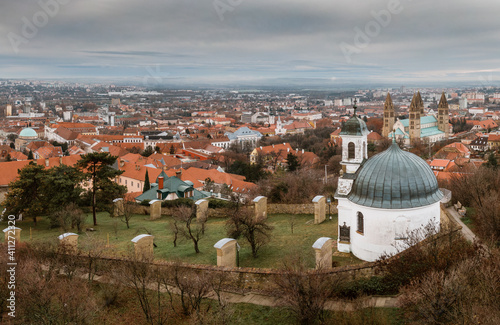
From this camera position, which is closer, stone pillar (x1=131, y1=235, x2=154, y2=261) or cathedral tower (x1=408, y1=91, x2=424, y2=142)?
stone pillar (x1=131, y1=235, x2=154, y2=261)

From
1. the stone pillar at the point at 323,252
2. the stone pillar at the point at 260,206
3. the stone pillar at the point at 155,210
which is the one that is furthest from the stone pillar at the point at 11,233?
the stone pillar at the point at 260,206

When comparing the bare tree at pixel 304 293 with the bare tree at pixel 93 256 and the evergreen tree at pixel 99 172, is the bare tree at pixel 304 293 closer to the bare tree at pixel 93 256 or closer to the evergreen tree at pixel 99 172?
the bare tree at pixel 93 256

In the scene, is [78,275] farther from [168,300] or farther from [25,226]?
[25,226]

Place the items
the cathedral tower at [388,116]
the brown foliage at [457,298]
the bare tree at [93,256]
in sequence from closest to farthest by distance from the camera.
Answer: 1. the brown foliage at [457,298]
2. the bare tree at [93,256]
3. the cathedral tower at [388,116]

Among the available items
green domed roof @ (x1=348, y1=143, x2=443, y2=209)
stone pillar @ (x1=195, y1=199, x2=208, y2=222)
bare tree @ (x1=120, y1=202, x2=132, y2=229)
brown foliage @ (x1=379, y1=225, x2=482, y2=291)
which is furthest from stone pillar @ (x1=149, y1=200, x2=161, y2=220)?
brown foliage @ (x1=379, y1=225, x2=482, y2=291)

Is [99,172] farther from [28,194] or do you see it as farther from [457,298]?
[457,298]

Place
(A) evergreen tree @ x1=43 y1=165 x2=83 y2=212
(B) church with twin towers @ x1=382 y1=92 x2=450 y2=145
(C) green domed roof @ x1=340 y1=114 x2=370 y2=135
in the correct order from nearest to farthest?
(C) green domed roof @ x1=340 y1=114 x2=370 y2=135 < (A) evergreen tree @ x1=43 y1=165 x2=83 y2=212 < (B) church with twin towers @ x1=382 y1=92 x2=450 y2=145

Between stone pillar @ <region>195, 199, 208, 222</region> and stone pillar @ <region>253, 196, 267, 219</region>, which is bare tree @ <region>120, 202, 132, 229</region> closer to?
stone pillar @ <region>195, 199, 208, 222</region>

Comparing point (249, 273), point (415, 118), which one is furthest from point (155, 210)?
point (415, 118)
